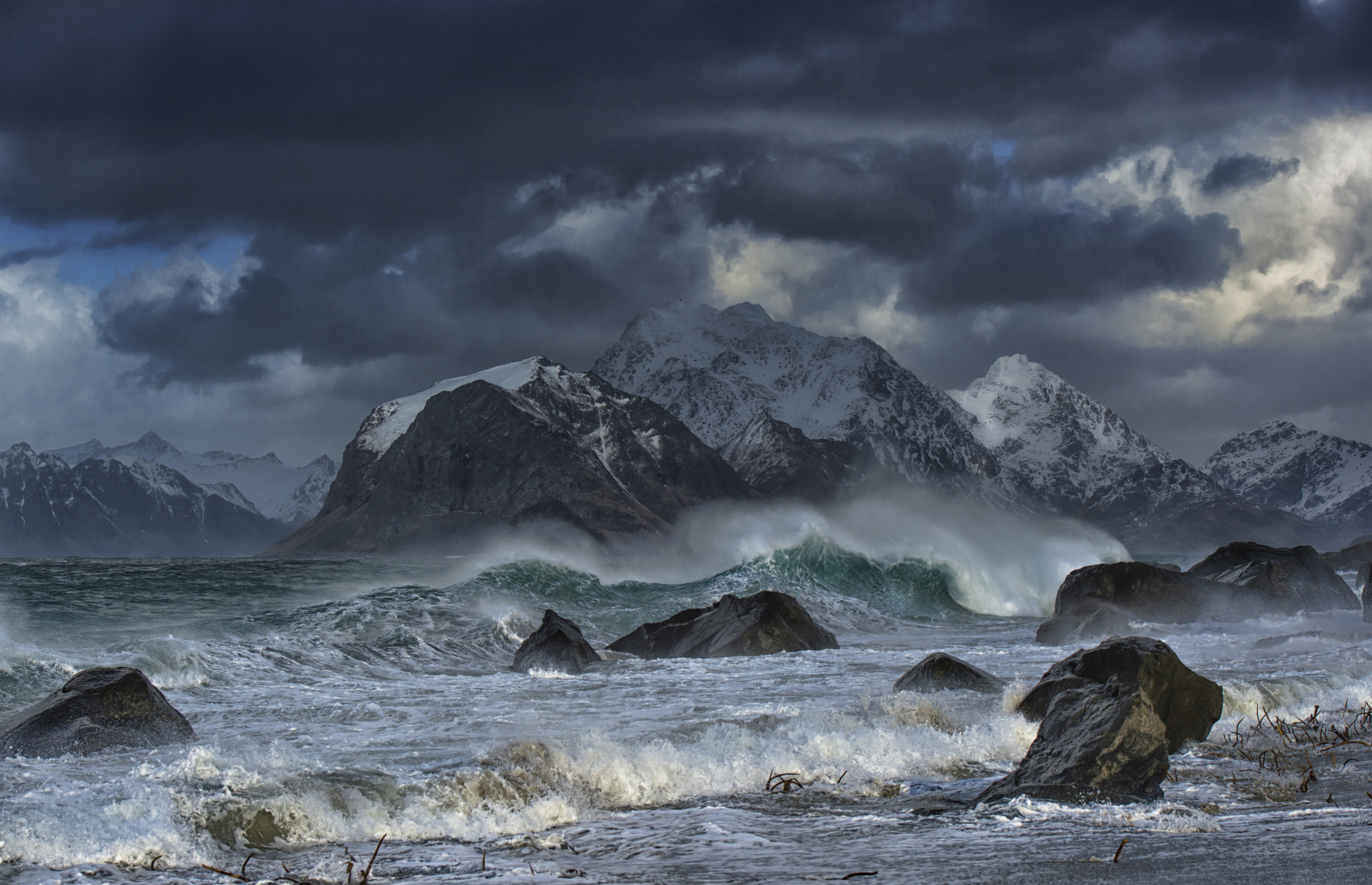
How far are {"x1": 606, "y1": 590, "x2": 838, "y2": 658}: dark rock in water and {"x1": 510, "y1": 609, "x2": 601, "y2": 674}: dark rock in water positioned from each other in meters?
2.42

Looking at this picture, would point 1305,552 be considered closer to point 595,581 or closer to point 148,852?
point 595,581

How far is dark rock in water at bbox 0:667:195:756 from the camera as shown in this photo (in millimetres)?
11094

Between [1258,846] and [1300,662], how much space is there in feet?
42.4

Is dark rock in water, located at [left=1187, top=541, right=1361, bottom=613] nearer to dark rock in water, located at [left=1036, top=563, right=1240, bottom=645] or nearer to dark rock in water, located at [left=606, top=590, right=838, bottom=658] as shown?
dark rock in water, located at [left=1036, top=563, right=1240, bottom=645]

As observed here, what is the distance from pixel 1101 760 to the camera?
27.6 ft

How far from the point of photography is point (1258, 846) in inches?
277

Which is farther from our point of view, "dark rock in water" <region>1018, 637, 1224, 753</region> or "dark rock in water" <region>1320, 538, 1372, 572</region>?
"dark rock in water" <region>1320, 538, 1372, 572</region>

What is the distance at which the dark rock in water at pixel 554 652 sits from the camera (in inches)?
821

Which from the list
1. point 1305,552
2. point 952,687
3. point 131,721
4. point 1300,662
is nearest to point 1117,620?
point 1300,662

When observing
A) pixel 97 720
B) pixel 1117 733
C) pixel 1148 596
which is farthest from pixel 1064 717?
pixel 1148 596

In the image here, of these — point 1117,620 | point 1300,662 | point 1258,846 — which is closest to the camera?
point 1258,846

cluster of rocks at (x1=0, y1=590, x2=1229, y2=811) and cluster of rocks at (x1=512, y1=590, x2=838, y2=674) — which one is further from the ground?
cluster of rocks at (x1=0, y1=590, x2=1229, y2=811)

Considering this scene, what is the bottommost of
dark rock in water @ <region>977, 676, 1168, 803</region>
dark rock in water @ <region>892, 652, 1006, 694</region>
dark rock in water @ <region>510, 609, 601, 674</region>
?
dark rock in water @ <region>510, 609, 601, 674</region>

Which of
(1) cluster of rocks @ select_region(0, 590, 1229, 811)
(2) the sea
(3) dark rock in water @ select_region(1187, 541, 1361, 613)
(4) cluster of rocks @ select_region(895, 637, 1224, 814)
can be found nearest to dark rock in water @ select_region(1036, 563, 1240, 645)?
(3) dark rock in water @ select_region(1187, 541, 1361, 613)
